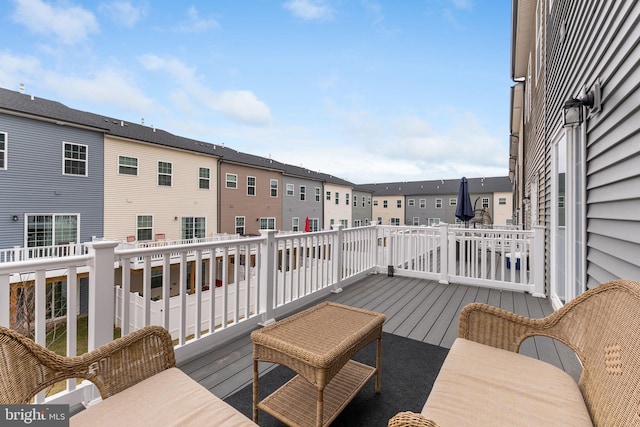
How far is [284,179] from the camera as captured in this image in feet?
60.9

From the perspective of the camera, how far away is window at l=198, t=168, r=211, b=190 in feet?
45.9

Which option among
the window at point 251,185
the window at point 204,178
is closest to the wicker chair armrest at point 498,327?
the window at point 204,178

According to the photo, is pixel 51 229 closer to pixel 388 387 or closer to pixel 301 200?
pixel 388 387

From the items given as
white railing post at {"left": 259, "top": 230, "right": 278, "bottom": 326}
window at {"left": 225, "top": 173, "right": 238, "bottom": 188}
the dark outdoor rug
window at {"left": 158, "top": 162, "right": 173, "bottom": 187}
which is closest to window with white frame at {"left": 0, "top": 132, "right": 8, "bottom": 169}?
window at {"left": 158, "top": 162, "right": 173, "bottom": 187}

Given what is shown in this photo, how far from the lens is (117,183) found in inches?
445

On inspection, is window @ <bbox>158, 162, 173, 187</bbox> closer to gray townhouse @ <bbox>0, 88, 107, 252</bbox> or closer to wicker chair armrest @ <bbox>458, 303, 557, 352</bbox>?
gray townhouse @ <bbox>0, 88, 107, 252</bbox>

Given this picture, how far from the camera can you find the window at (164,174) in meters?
12.5

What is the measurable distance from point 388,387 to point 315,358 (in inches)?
39.0

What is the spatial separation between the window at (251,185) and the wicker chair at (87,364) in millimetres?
15251

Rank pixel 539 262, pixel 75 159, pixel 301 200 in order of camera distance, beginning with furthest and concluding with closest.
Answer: pixel 301 200, pixel 75 159, pixel 539 262

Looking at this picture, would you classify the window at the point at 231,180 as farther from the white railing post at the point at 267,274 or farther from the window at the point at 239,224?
the white railing post at the point at 267,274

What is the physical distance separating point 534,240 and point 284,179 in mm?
15603

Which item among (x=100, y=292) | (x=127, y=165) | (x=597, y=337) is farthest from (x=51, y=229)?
(x=597, y=337)

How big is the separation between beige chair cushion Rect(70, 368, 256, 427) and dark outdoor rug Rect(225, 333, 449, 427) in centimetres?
73
